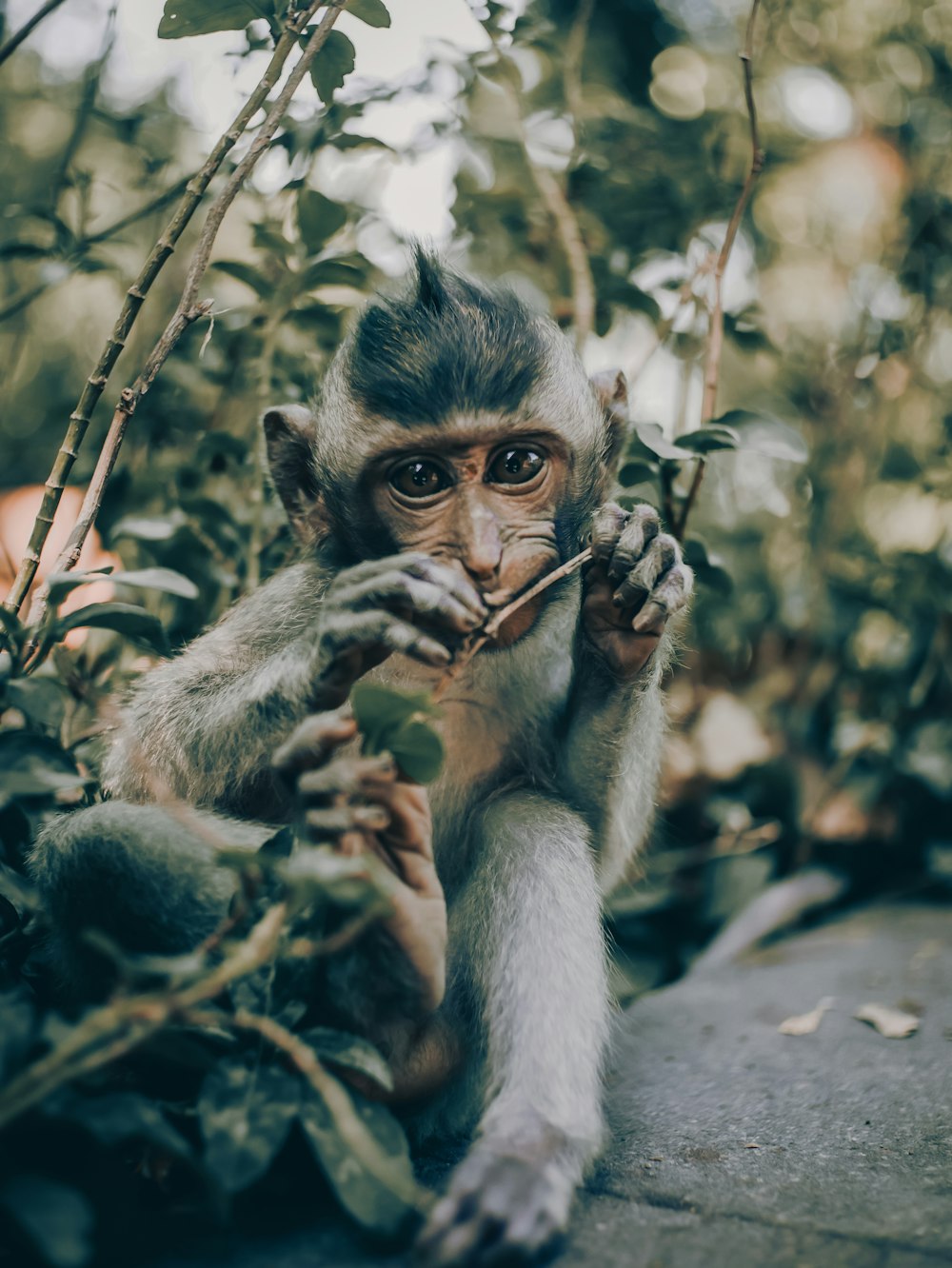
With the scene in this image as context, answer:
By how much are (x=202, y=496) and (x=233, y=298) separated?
9.05ft

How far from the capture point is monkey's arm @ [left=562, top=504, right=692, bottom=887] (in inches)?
107

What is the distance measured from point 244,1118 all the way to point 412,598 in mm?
1052

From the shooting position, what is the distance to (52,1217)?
1634 millimetres

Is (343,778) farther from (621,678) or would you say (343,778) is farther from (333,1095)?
(621,678)

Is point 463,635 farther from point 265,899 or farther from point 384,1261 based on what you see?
point 384,1261

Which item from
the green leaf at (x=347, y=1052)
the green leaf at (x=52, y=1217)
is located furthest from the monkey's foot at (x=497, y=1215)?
the green leaf at (x=52, y=1217)

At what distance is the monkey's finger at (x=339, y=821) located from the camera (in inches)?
80.5

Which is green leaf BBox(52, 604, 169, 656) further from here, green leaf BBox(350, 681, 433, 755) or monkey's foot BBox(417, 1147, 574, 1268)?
monkey's foot BBox(417, 1147, 574, 1268)

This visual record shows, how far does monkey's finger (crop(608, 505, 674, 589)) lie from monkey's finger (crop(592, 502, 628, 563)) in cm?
1

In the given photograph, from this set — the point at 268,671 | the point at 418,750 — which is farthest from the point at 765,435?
the point at 418,750

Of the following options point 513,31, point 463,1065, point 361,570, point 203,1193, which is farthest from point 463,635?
point 513,31

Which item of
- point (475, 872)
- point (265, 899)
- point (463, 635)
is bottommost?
point (475, 872)

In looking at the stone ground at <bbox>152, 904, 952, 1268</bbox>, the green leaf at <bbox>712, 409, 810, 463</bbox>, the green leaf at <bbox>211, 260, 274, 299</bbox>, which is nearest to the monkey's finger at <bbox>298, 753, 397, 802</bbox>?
the stone ground at <bbox>152, 904, 952, 1268</bbox>

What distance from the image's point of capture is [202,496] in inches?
152
